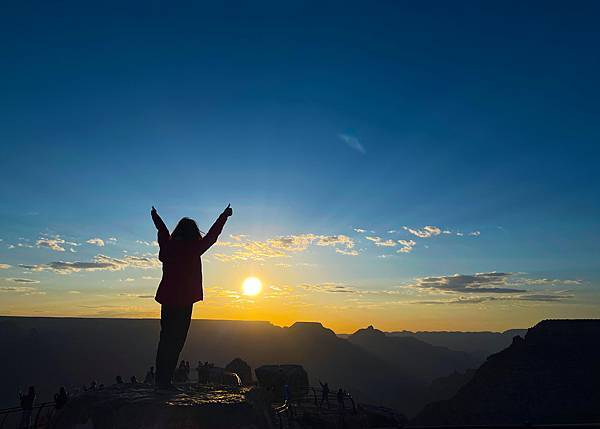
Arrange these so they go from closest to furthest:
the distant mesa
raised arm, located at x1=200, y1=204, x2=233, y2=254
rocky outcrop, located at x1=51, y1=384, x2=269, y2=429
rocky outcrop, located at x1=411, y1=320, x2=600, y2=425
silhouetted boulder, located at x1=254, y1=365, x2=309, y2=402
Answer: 1. rocky outcrop, located at x1=51, y1=384, x2=269, y2=429
2. raised arm, located at x1=200, y1=204, x2=233, y2=254
3. silhouetted boulder, located at x1=254, y1=365, x2=309, y2=402
4. rocky outcrop, located at x1=411, y1=320, x2=600, y2=425
5. the distant mesa

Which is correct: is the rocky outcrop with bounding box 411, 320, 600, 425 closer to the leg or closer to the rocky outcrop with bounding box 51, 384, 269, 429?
the leg

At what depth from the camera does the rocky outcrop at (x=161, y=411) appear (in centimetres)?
450

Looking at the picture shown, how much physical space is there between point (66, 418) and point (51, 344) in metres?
114

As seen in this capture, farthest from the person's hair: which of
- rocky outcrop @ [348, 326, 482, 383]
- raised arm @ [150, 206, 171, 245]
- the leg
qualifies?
rocky outcrop @ [348, 326, 482, 383]

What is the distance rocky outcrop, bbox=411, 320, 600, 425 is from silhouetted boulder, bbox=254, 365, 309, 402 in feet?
87.7

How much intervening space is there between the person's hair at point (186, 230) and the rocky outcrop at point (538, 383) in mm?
49057

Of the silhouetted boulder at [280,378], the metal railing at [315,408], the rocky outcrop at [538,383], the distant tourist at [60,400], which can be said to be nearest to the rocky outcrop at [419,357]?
the rocky outcrop at [538,383]

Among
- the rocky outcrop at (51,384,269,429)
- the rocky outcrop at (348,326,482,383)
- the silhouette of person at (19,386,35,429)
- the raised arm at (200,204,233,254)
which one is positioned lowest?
the rocky outcrop at (348,326,482,383)

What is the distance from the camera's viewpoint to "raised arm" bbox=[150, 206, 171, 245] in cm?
675

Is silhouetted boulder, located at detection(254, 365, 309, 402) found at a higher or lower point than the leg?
lower

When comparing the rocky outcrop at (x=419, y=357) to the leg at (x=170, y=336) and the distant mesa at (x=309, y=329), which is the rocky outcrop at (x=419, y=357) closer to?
the distant mesa at (x=309, y=329)

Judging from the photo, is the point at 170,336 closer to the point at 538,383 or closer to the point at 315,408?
the point at 315,408

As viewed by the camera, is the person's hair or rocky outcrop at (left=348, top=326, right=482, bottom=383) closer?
the person's hair

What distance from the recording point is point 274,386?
29.9m
